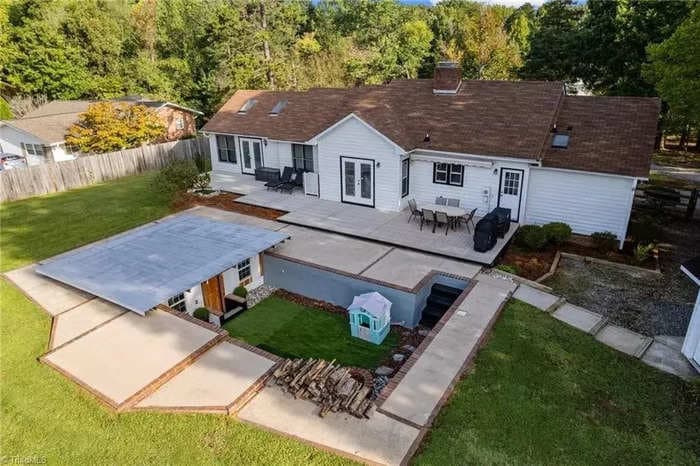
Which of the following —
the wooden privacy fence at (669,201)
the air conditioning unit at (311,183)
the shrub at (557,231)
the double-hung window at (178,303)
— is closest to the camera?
the double-hung window at (178,303)

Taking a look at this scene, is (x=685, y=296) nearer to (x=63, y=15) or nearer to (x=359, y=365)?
(x=359, y=365)

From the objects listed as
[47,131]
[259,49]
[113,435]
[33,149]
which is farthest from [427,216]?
[259,49]

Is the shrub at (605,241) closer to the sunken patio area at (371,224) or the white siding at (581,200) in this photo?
the white siding at (581,200)

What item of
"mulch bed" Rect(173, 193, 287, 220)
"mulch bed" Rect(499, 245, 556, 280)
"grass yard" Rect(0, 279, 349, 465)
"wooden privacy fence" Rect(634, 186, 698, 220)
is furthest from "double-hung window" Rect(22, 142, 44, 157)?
"wooden privacy fence" Rect(634, 186, 698, 220)

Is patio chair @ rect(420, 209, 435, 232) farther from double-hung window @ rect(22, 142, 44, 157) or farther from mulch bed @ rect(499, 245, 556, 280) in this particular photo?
A: double-hung window @ rect(22, 142, 44, 157)

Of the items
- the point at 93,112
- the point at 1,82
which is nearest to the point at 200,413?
the point at 93,112

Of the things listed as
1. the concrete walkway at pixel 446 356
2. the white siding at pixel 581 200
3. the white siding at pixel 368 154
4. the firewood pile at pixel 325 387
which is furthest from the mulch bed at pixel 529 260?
the firewood pile at pixel 325 387

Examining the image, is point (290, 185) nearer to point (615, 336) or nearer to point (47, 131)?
point (615, 336)
